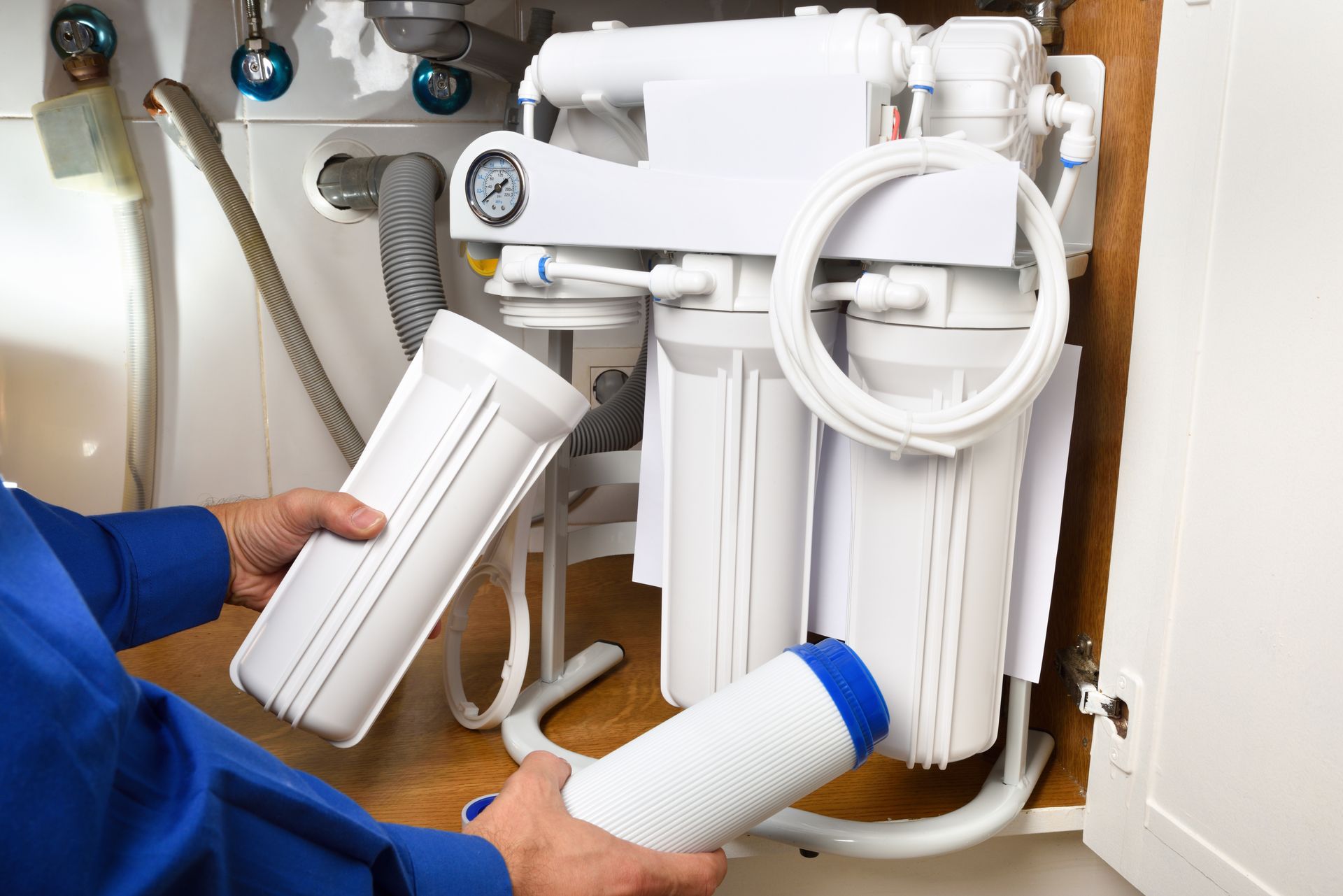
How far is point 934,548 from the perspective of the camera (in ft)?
2.15

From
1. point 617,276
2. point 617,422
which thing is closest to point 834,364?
point 617,276

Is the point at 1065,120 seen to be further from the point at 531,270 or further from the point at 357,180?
the point at 357,180

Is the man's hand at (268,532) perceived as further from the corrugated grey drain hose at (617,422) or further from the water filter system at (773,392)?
the corrugated grey drain hose at (617,422)

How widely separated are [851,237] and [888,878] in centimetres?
52

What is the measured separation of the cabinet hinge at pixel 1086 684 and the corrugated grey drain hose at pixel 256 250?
2.58ft

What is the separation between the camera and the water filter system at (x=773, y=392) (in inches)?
23.9

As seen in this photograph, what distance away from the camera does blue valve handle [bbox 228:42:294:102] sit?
1093mm

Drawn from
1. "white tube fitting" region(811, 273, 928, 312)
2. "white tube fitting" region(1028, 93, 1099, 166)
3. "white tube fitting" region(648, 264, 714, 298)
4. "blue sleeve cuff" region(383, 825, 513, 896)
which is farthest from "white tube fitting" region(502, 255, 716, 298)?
"blue sleeve cuff" region(383, 825, 513, 896)

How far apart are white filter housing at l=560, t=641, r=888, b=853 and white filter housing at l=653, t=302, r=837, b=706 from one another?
0.28 ft

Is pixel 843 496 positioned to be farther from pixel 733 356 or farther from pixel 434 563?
pixel 434 563

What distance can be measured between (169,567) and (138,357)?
44 cm

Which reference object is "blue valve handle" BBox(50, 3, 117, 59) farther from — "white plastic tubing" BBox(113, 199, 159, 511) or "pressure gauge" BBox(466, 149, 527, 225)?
"pressure gauge" BBox(466, 149, 527, 225)

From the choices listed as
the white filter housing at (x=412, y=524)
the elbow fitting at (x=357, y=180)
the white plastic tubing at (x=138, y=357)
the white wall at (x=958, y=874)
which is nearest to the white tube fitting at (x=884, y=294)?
the white filter housing at (x=412, y=524)

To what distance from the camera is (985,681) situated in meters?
0.70
